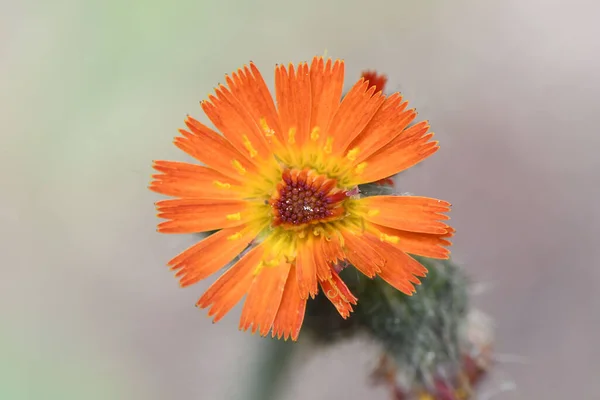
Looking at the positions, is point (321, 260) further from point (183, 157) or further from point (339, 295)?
point (183, 157)

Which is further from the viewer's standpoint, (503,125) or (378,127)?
(503,125)

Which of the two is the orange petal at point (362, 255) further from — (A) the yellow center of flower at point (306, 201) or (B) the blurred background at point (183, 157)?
(B) the blurred background at point (183, 157)

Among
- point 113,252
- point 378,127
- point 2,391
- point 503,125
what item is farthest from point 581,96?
point 2,391

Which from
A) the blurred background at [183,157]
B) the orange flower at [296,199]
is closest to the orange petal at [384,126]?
the orange flower at [296,199]

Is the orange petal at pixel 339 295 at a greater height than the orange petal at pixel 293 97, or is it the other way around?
the orange petal at pixel 293 97

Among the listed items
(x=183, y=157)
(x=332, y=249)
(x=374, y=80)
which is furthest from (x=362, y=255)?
(x=183, y=157)

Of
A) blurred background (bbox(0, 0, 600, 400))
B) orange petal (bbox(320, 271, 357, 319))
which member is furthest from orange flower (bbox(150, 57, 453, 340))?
blurred background (bbox(0, 0, 600, 400))

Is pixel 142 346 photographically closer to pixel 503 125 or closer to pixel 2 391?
pixel 2 391
